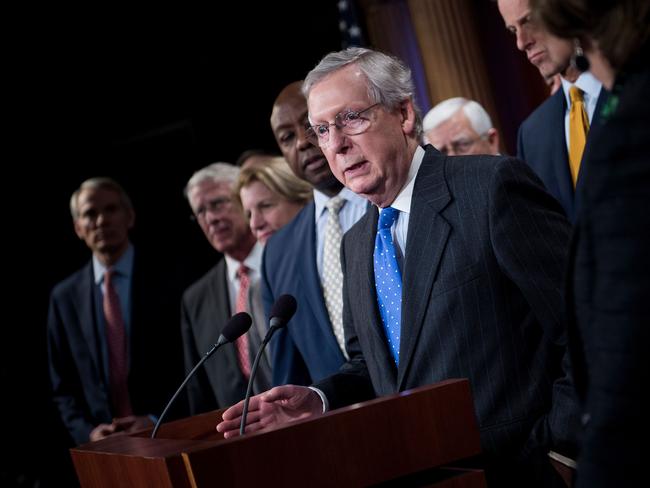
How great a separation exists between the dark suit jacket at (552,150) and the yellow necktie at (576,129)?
0.02 meters

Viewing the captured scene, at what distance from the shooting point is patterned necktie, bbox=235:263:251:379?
13.5 feet

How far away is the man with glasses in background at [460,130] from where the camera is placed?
162 inches

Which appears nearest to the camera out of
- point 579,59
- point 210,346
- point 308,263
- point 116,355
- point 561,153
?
point 579,59

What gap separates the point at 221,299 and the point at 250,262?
230mm

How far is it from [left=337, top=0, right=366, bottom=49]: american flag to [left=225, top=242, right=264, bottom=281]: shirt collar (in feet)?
5.29

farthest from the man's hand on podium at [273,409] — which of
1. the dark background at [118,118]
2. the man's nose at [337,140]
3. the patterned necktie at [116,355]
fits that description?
the dark background at [118,118]

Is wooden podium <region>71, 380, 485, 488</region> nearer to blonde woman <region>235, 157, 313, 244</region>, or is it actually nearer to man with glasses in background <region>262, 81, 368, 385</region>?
man with glasses in background <region>262, 81, 368, 385</region>

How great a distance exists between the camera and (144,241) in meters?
Answer: 6.48

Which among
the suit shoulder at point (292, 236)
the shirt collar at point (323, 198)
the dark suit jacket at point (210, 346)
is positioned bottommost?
the dark suit jacket at point (210, 346)

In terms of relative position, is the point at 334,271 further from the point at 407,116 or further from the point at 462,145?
the point at 462,145

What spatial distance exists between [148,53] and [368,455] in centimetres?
518

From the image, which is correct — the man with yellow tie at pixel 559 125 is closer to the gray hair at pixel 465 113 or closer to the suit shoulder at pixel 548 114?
the suit shoulder at pixel 548 114

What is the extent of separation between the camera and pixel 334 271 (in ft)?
10.8

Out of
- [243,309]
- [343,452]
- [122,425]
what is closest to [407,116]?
[343,452]
